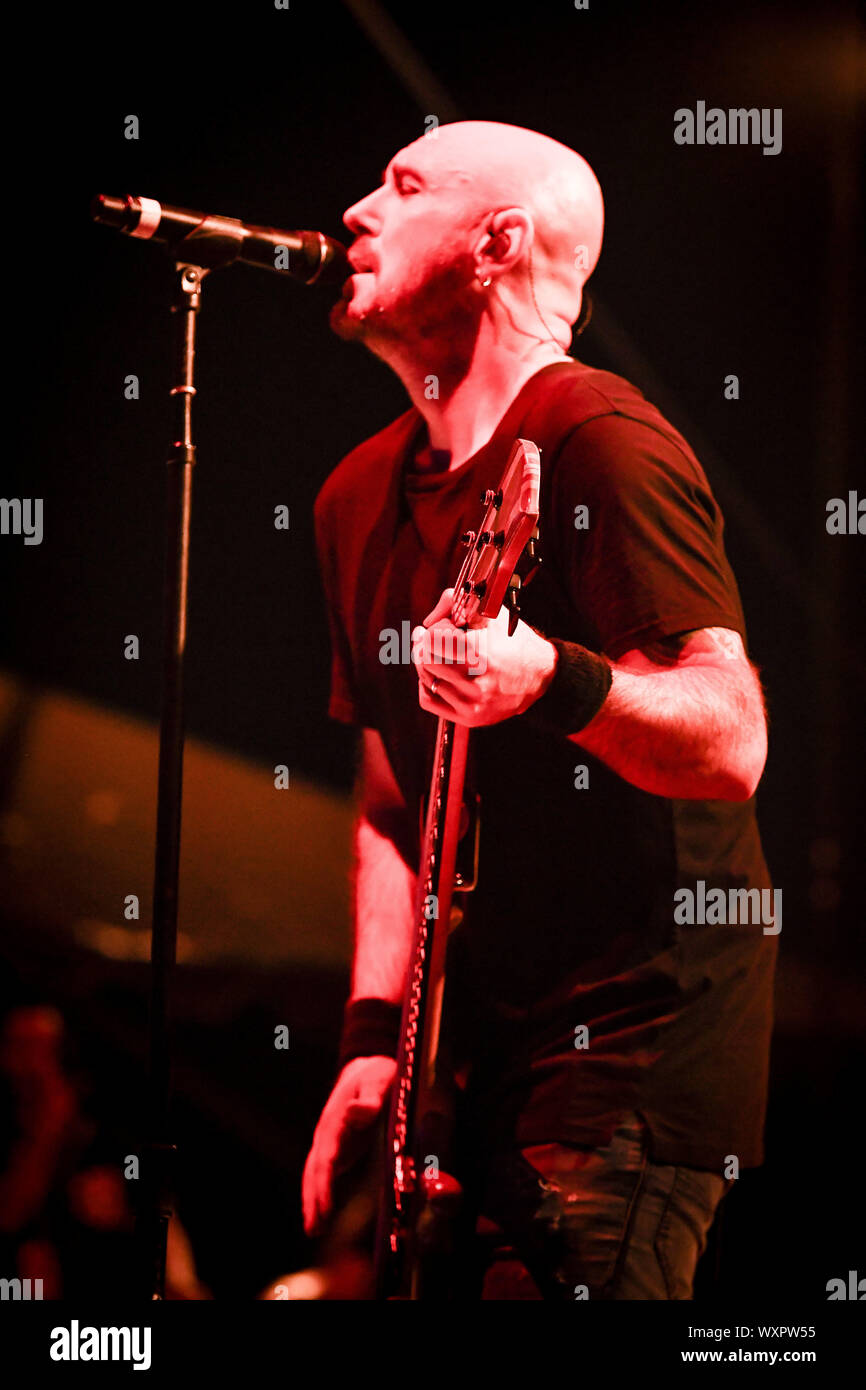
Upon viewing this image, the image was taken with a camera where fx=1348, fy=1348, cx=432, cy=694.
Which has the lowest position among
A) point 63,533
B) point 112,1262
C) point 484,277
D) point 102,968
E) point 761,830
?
point 112,1262

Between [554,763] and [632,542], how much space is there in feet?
1.11

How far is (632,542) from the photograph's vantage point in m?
1.86

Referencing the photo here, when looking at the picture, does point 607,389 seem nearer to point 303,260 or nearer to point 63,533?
point 303,260

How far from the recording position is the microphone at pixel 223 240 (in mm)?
1916

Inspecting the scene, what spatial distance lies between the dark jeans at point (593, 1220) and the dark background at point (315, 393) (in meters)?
0.28

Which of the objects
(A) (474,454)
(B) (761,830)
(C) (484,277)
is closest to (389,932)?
(B) (761,830)

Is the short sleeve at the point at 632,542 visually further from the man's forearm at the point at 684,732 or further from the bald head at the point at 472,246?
the bald head at the point at 472,246

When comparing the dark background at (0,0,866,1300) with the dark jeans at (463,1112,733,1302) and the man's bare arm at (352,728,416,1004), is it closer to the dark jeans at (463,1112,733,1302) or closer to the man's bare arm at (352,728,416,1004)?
the man's bare arm at (352,728,416,1004)

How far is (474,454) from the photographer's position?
2049 millimetres

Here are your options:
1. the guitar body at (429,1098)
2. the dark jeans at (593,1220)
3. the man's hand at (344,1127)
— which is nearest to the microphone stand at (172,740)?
the man's hand at (344,1127)

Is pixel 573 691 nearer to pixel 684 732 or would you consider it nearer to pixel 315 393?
pixel 684 732

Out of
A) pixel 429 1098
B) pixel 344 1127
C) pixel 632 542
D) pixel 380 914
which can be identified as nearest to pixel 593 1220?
pixel 429 1098

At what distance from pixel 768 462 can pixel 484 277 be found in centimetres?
56

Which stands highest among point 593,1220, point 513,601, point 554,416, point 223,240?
point 223,240
